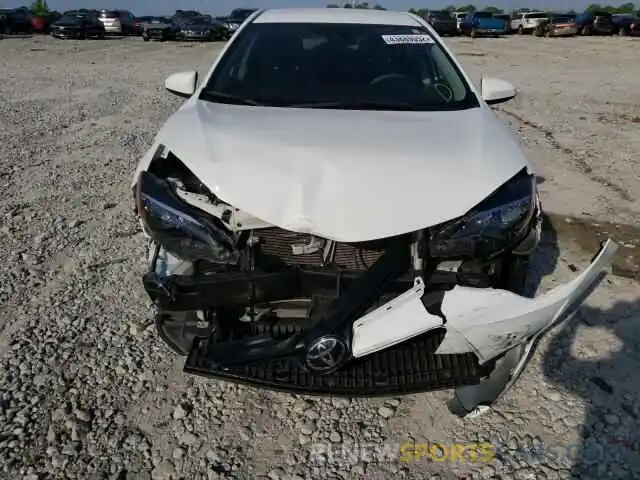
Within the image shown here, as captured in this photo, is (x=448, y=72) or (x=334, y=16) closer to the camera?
(x=448, y=72)

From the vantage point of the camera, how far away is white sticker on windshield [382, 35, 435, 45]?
3697 mm

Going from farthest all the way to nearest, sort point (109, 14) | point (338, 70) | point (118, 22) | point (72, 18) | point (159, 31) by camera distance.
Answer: point (109, 14) → point (118, 22) → point (72, 18) → point (159, 31) → point (338, 70)

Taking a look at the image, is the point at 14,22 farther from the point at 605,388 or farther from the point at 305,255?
the point at 605,388

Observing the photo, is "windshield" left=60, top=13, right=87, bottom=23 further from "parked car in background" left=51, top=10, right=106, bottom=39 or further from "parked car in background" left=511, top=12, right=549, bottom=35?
"parked car in background" left=511, top=12, right=549, bottom=35

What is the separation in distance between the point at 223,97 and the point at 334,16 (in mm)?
1242

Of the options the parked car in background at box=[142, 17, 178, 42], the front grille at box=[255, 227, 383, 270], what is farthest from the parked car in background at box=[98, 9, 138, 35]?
the front grille at box=[255, 227, 383, 270]

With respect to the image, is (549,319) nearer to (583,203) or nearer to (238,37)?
(238,37)

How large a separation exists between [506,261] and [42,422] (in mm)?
2103

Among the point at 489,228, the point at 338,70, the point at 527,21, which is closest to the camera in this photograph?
the point at 489,228

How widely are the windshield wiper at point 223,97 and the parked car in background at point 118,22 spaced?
33227 millimetres

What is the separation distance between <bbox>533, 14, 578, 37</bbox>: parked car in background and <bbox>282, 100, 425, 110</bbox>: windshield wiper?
120ft

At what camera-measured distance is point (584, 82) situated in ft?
46.6

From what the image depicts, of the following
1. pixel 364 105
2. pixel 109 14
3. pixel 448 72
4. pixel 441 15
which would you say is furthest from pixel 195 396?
pixel 441 15

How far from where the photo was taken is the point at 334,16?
4000 mm
